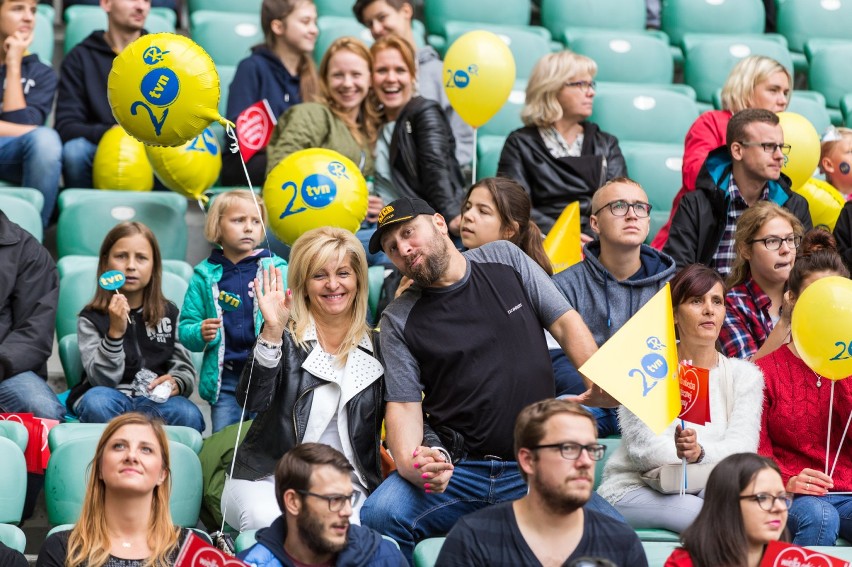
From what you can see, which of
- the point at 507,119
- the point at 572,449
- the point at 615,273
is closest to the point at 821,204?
the point at 615,273

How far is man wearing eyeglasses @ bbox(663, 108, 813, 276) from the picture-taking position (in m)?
4.90

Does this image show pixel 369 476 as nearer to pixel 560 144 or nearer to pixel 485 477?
A: pixel 485 477

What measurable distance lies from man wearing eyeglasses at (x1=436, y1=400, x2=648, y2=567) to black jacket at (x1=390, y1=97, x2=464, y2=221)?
225 cm

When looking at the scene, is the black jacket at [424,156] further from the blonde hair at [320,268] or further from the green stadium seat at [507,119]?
the blonde hair at [320,268]

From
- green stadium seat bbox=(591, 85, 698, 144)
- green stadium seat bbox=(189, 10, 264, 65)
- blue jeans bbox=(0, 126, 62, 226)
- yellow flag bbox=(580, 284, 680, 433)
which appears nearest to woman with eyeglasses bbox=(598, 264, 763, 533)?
yellow flag bbox=(580, 284, 680, 433)

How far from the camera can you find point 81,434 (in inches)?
151

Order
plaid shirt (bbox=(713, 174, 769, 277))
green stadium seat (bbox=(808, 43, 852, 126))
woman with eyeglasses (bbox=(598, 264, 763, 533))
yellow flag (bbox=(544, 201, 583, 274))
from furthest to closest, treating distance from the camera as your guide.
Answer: green stadium seat (bbox=(808, 43, 852, 126)) < plaid shirt (bbox=(713, 174, 769, 277)) < yellow flag (bbox=(544, 201, 583, 274)) < woman with eyeglasses (bbox=(598, 264, 763, 533))

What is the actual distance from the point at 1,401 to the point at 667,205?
296 cm

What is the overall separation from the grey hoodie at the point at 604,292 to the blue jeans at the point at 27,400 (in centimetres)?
164

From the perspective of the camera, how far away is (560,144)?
5.34 meters

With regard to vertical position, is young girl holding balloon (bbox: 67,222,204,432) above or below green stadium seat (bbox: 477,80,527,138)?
below

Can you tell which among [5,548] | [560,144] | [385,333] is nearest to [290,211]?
[385,333]

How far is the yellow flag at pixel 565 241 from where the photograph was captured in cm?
484

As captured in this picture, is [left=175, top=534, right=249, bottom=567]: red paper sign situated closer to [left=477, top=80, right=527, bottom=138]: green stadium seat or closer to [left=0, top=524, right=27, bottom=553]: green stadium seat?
[left=0, top=524, right=27, bottom=553]: green stadium seat
